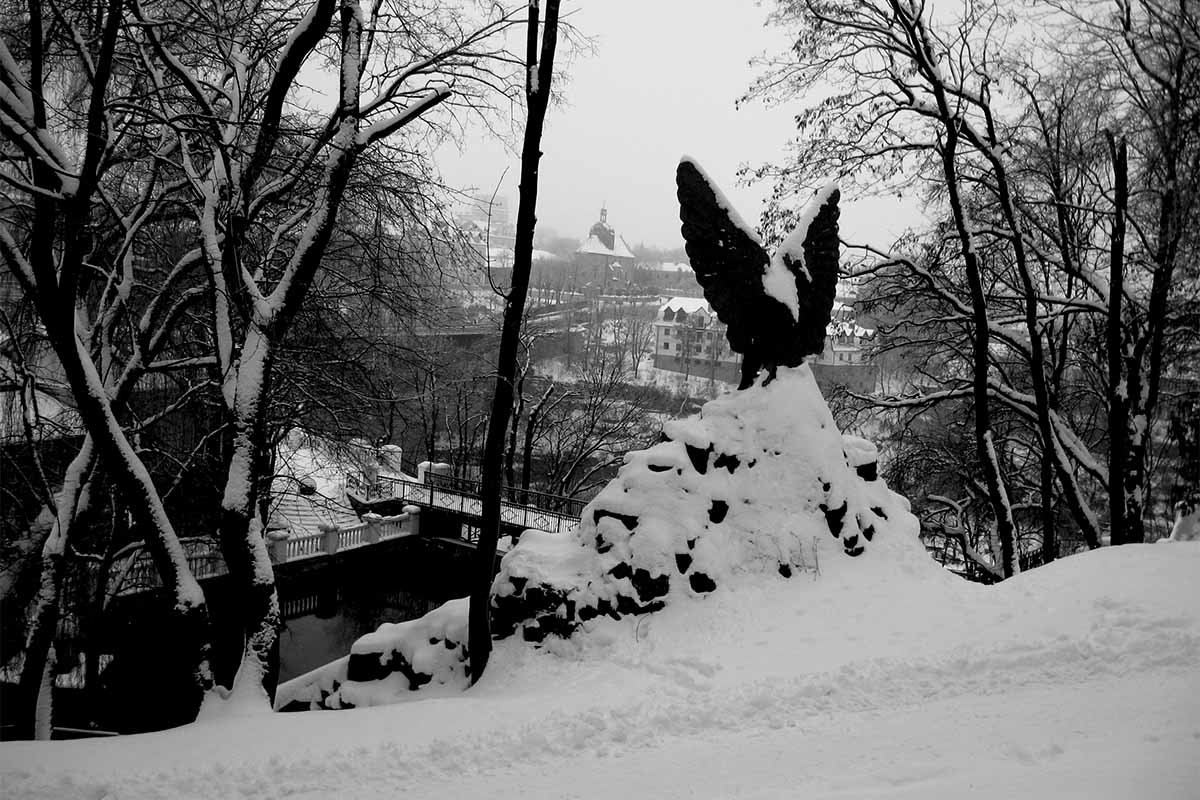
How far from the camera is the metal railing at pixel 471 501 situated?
21484mm

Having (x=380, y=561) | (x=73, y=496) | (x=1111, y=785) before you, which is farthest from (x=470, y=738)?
(x=380, y=561)

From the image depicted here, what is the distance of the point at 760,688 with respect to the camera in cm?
540

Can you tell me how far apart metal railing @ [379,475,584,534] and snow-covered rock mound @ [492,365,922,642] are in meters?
13.0

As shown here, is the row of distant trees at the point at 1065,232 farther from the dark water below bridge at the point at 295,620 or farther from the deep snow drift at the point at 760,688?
the dark water below bridge at the point at 295,620

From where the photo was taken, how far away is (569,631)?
6.88 meters

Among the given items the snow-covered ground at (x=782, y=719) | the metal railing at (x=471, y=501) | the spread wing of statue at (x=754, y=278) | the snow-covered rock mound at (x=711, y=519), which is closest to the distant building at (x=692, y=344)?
the metal railing at (x=471, y=501)

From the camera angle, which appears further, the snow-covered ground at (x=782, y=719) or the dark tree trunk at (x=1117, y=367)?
the dark tree trunk at (x=1117, y=367)

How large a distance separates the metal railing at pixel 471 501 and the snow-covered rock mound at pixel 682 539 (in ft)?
42.7

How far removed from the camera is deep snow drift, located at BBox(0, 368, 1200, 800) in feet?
14.4

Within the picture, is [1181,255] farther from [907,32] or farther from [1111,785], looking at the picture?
[1111,785]

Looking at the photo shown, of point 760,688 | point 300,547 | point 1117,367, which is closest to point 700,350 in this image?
point 300,547

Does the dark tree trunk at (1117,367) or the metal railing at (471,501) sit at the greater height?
the dark tree trunk at (1117,367)

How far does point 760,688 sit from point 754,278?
4919mm

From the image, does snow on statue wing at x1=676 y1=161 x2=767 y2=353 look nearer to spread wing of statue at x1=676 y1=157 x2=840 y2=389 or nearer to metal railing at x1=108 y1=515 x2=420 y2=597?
spread wing of statue at x1=676 y1=157 x2=840 y2=389
